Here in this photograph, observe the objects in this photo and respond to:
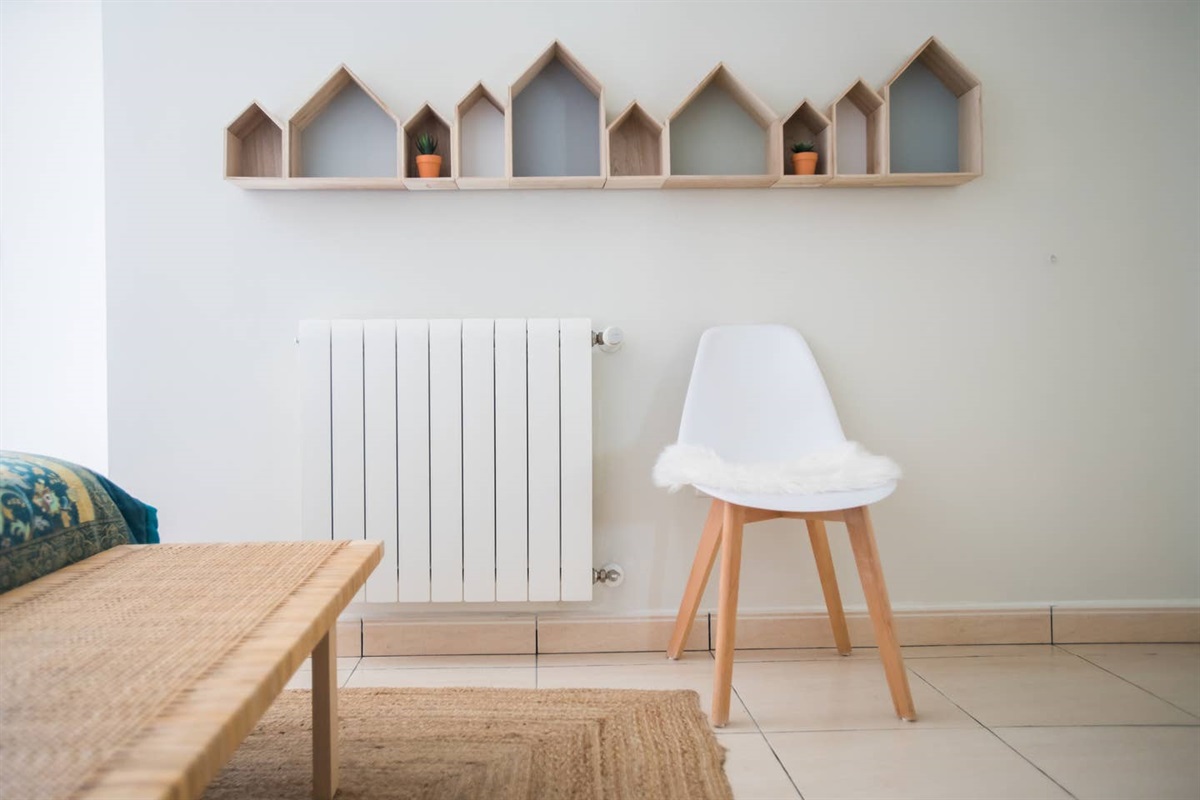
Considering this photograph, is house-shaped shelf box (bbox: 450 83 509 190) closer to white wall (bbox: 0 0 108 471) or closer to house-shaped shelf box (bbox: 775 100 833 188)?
house-shaped shelf box (bbox: 775 100 833 188)

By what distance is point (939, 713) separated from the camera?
1760 mm

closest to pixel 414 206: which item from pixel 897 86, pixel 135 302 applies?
pixel 135 302

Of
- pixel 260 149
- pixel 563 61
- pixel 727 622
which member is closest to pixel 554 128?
pixel 563 61

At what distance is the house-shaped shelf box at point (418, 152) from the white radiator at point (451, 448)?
1.08ft

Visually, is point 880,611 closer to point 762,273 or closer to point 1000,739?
point 1000,739

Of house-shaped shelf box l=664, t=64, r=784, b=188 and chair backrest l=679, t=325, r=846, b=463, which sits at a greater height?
house-shaped shelf box l=664, t=64, r=784, b=188

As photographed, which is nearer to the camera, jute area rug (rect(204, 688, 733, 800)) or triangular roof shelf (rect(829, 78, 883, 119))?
jute area rug (rect(204, 688, 733, 800))

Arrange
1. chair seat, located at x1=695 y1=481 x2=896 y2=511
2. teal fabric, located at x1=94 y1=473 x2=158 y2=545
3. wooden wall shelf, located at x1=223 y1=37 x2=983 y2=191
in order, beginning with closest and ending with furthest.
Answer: teal fabric, located at x1=94 y1=473 x2=158 y2=545 < chair seat, located at x1=695 y1=481 x2=896 y2=511 < wooden wall shelf, located at x1=223 y1=37 x2=983 y2=191

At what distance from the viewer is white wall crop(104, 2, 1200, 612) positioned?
2.08 m

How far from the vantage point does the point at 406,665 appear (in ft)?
6.68

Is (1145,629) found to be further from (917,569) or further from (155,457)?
(155,457)

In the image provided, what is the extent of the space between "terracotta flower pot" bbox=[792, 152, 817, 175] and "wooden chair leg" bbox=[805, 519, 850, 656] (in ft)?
2.80

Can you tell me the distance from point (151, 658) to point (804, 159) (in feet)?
5.73

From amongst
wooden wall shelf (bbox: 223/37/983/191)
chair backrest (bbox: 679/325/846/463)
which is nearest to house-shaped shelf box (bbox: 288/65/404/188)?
wooden wall shelf (bbox: 223/37/983/191)
